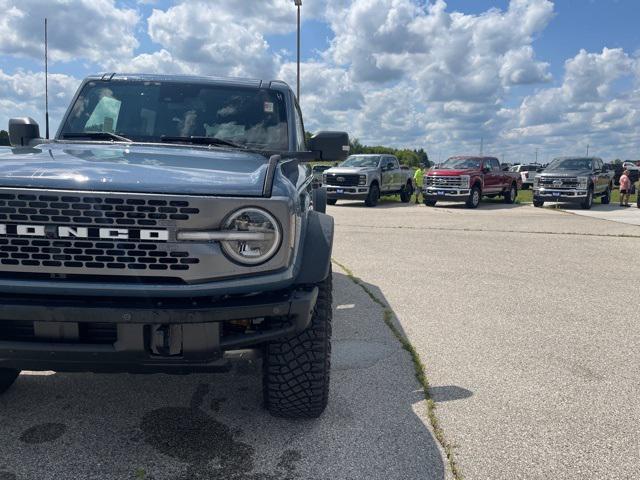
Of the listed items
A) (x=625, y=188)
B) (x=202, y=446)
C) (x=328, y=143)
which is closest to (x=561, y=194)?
(x=625, y=188)

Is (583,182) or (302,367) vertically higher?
(583,182)

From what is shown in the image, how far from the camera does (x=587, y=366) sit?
165 inches

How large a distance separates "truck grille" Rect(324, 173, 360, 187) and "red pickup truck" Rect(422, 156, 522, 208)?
2799 mm

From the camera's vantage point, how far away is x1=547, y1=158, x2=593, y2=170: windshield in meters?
21.6

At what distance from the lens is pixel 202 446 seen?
9.50 feet

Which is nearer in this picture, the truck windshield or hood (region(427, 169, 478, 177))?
the truck windshield

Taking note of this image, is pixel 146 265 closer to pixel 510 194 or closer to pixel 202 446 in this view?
pixel 202 446

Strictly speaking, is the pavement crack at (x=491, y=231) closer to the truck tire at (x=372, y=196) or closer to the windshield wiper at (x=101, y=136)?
the truck tire at (x=372, y=196)

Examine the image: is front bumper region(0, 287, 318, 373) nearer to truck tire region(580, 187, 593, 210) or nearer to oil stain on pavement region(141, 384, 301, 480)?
oil stain on pavement region(141, 384, 301, 480)

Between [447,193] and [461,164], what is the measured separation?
61.5 inches

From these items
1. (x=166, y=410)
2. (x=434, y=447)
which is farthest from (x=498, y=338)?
(x=166, y=410)

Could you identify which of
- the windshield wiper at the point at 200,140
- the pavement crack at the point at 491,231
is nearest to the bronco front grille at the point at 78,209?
the windshield wiper at the point at 200,140

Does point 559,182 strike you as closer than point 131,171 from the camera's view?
No

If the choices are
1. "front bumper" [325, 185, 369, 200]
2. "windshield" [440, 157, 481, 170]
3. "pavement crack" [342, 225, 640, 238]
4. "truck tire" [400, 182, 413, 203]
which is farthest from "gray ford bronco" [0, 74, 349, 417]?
"truck tire" [400, 182, 413, 203]
